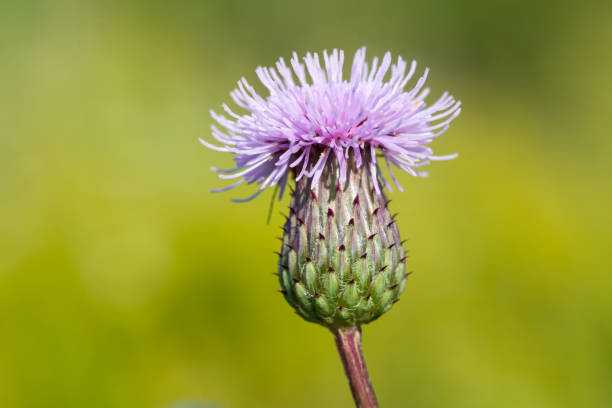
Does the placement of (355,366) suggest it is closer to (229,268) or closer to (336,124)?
(336,124)

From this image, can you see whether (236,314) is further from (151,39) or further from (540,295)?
(151,39)

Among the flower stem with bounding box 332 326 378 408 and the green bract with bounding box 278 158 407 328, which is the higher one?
the green bract with bounding box 278 158 407 328

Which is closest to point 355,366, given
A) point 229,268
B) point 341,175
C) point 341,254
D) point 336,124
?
point 341,254

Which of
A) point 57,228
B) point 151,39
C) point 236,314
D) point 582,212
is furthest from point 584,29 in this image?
point 57,228

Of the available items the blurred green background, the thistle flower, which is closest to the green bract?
the thistle flower

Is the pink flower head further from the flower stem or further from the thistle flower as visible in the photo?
the flower stem
